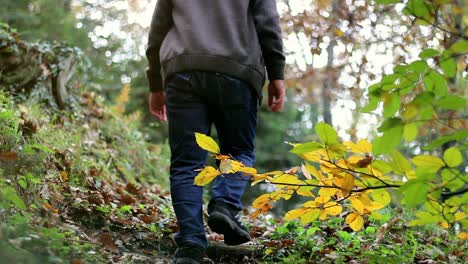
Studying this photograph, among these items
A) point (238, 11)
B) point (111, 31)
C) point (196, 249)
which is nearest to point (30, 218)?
point (196, 249)

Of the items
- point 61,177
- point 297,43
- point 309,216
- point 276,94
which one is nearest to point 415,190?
point 309,216

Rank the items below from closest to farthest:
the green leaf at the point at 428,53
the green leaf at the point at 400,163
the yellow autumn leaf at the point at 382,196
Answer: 1. the green leaf at the point at 428,53
2. the green leaf at the point at 400,163
3. the yellow autumn leaf at the point at 382,196

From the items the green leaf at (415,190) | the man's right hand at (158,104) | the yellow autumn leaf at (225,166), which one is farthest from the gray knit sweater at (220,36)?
the green leaf at (415,190)

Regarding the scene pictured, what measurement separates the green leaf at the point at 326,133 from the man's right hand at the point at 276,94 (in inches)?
60.5

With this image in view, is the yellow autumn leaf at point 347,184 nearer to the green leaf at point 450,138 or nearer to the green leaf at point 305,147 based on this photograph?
the green leaf at point 305,147

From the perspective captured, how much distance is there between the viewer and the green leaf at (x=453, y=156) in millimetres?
1710

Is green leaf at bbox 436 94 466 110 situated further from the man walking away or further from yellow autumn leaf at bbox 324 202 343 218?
the man walking away

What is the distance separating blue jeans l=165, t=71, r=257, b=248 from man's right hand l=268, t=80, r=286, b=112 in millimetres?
334

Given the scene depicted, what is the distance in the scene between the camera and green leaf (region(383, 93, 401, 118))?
5.80ft

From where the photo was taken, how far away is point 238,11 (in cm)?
321

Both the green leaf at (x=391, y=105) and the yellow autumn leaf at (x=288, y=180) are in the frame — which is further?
the yellow autumn leaf at (x=288, y=180)

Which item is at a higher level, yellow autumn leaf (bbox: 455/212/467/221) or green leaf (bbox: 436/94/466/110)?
green leaf (bbox: 436/94/466/110)

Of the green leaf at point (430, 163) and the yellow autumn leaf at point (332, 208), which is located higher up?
the green leaf at point (430, 163)

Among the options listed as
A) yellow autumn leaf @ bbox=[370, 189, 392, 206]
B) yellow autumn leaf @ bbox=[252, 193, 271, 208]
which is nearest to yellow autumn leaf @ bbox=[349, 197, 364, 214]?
yellow autumn leaf @ bbox=[370, 189, 392, 206]
